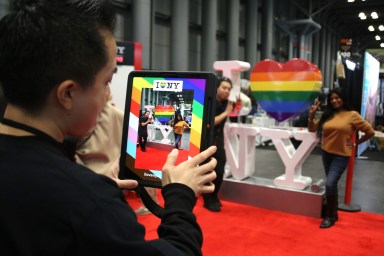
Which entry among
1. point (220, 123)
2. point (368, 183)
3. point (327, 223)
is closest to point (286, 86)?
point (220, 123)

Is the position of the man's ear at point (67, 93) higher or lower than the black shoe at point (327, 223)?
higher

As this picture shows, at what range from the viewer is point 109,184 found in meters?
0.67

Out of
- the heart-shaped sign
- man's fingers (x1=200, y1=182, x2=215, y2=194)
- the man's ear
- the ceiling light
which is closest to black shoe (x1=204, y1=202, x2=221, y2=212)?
the heart-shaped sign

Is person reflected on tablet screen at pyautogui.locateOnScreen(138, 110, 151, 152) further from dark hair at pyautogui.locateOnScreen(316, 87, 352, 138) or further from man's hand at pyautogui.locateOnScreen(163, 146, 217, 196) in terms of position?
dark hair at pyautogui.locateOnScreen(316, 87, 352, 138)

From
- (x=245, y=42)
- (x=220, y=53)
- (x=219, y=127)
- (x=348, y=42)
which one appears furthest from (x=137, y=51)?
(x=245, y=42)

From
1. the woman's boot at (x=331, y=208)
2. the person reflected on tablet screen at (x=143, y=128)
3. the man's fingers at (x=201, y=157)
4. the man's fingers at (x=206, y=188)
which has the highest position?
the person reflected on tablet screen at (x=143, y=128)

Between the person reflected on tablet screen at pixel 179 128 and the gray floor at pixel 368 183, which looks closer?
the person reflected on tablet screen at pixel 179 128

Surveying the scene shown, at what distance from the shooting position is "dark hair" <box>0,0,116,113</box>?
639 mm

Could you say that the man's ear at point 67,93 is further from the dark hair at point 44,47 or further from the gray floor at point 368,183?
the gray floor at point 368,183

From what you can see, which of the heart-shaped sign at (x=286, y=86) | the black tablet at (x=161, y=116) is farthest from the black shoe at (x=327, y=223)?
the black tablet at (x=161, y=116)

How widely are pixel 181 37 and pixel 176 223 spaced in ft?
23.8

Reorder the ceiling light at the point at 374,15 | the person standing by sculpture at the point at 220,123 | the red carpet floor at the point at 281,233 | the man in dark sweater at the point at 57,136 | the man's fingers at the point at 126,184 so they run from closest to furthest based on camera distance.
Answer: the man in dark sweater at the point at 57,136, the man's fingers at the point at 126,184, the red carpet floor at the point at 281,233, the ceiling light at the point at 374,15, the person standing by sculpture at the point at 220,123

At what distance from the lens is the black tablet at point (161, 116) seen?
1.01 meters

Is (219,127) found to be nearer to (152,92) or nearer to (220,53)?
(152,92)
